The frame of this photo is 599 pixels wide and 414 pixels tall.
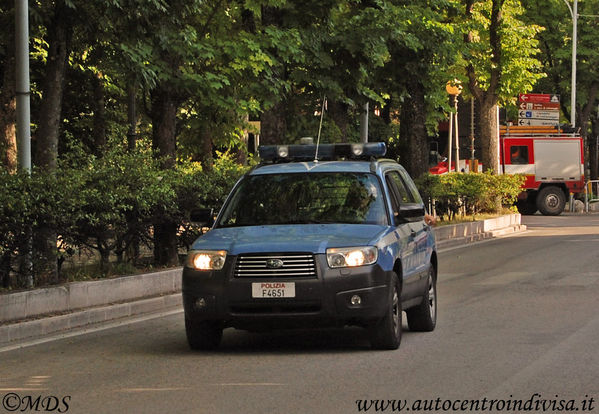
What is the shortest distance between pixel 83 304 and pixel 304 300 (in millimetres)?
4626

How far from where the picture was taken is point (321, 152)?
45.2 feet

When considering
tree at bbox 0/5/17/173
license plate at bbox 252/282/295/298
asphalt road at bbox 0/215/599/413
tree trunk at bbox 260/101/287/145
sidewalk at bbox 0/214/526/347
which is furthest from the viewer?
tree trunk at bbox 260/101/287/145

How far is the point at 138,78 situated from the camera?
783 inches

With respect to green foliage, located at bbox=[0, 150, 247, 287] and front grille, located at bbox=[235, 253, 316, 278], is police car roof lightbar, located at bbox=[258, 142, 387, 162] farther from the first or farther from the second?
green foliage, located at bbox=[0, 150, 247, 287]

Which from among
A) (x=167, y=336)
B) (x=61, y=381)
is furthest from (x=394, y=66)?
(x=61, y=381)

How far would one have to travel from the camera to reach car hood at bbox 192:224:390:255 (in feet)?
36.8

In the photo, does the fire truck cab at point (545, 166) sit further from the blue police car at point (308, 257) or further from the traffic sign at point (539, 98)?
the blue police car at point (308, 257)

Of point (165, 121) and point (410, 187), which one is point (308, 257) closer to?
point (410, 187)

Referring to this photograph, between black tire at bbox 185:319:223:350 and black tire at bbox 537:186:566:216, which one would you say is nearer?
black tire at bbox 185:319:223:350

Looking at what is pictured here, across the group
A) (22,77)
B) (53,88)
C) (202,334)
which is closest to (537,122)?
(53,88)

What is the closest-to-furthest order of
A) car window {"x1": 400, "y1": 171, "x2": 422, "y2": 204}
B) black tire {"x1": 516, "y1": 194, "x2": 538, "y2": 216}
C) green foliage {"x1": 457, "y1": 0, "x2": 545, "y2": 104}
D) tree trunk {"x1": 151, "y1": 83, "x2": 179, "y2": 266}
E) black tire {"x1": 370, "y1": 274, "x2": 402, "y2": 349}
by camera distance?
black tire {"x1": 370, "y1": 274, "x2": 402, "y2": 349} < car window {"x1": 400, "y1": 171, "x2": 422, "y2": 204} < tree trunk {"x1": 151, "y1": 83, "x2": 179, "y2": 266} < green foliage {"x1": 457, "y1": 0, "x2": 545, "y2": 104} < black tire {"x1": 516, "y1": 194, "x2": 538, "y2": 216}

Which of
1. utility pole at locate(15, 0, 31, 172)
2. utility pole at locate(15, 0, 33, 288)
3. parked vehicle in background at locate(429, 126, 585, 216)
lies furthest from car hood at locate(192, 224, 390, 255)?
parked vehicle in background at locate(429, 126, 585, 216)

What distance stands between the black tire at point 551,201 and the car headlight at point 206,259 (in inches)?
1586

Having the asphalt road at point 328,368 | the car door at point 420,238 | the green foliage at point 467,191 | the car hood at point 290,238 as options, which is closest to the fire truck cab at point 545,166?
the green foliage at point 467,191
